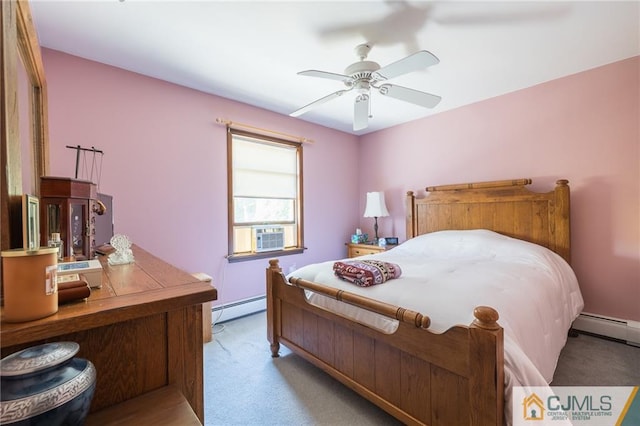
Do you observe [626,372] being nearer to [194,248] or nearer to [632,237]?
[632,237]

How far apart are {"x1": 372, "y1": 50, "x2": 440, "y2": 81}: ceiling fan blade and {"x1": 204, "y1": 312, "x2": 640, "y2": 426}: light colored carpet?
83.8 inches

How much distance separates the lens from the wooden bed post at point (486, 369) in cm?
107

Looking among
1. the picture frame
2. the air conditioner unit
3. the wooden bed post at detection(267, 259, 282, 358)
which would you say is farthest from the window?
the picture frame

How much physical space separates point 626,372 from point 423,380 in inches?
72.4

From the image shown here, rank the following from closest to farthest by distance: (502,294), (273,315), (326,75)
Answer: (502,294) < (326,75) < (273,315)

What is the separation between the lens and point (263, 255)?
133 inches

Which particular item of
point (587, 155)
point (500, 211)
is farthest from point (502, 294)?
point (587, 155)

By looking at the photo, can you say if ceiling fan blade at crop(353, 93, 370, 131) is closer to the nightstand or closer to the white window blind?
the white window blind

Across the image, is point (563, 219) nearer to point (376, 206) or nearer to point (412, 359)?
point (376, 206)

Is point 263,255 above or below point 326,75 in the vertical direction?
below

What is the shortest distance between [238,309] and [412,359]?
2250mm

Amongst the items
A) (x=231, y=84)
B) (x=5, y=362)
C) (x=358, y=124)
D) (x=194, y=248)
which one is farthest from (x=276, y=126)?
(x=5, y=362)

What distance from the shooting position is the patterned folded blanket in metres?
1.73

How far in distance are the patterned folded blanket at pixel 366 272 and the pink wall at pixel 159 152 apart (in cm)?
166
